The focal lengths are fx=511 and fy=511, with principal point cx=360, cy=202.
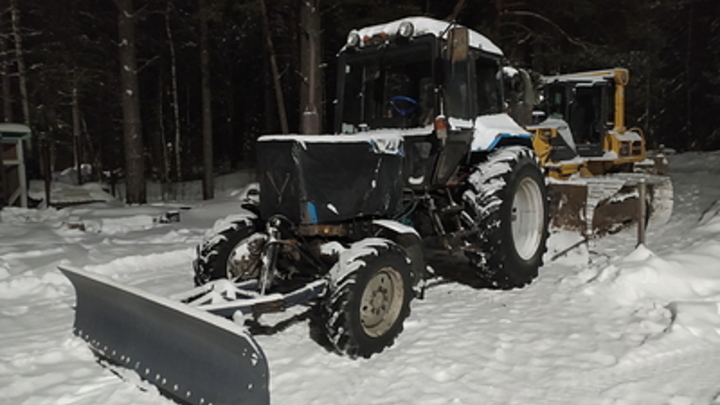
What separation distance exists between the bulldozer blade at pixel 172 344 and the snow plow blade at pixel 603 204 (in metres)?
5.33

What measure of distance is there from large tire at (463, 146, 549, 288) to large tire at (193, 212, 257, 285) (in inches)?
85.7

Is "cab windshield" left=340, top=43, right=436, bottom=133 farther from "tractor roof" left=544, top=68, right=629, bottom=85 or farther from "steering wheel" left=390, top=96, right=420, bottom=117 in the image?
"tractor roof" left=544, top=68, right=629, bottom=85

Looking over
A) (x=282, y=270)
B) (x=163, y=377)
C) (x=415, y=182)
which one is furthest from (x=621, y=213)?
(x=163, y=377)

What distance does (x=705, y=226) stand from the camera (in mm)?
7105

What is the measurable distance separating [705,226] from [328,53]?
1830cm

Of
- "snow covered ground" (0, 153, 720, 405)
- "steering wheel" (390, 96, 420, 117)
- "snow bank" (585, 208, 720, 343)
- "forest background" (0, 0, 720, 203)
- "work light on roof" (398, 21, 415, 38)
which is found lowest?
"snow covered ground" (0, 153, 720, 405)

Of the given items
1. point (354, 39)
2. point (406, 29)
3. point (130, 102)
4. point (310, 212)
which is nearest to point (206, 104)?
point (130, 102)

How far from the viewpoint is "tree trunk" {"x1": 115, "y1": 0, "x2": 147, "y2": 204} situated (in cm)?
1231

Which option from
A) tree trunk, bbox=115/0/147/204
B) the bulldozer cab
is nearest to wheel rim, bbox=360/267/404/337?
the bulldozer cab

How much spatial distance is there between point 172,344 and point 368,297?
137cm

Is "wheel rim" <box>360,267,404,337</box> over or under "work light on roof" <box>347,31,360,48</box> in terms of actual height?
under

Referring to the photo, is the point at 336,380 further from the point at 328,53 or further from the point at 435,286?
the point at 328,53

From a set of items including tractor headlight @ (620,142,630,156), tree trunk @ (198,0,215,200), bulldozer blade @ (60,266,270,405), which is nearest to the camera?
bulldozer blade @ (60,266,270,405)

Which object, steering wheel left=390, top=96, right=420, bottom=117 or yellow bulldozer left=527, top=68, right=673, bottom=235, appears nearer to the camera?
steering wheel left=390, top=96, right=420, bottom=117
